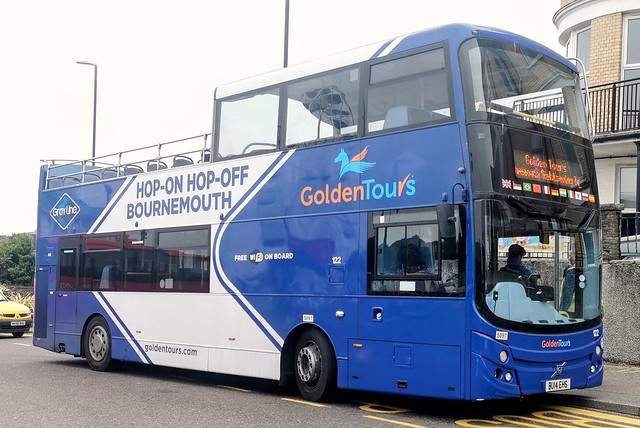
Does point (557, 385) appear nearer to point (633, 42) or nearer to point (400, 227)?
point (400, 227)

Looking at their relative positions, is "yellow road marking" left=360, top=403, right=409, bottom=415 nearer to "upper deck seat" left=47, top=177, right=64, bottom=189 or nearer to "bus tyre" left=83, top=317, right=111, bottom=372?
"bus tyre" left=83, top=317, right=111, bottom=372

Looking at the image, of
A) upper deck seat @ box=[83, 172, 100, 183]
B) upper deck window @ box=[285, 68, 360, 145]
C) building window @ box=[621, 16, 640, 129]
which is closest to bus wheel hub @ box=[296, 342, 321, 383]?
upper deck window @ box=[285, 68, 360, 145]

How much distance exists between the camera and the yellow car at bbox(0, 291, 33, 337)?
984 inches

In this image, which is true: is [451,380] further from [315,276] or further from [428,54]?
[428,54]

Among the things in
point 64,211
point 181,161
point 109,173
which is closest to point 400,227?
point 181,161

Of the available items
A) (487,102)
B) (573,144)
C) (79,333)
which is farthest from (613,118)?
(79,333)

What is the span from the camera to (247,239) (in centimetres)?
1269

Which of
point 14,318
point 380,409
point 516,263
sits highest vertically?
point 516,263

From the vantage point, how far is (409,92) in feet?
34.2

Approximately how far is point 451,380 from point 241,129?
5348 millimetres

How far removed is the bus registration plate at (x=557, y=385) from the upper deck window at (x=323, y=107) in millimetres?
3911

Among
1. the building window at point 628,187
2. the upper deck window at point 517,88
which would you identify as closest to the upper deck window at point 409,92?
the upper deck window at point 517,88

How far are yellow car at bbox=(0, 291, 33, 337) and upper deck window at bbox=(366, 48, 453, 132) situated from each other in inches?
695

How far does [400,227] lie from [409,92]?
5.41ft
